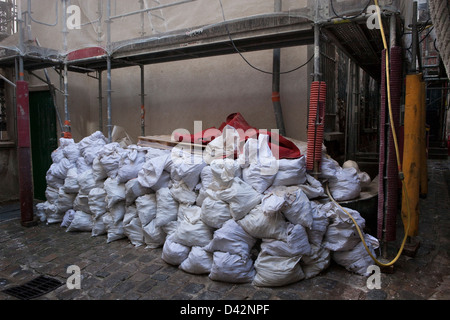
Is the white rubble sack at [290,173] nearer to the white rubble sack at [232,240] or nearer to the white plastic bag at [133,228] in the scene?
the white rubble sack at [232,240]

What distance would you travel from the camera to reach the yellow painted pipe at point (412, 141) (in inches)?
152

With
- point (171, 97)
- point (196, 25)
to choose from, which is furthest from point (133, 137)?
point (196, 25)

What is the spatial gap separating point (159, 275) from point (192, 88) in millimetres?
4071

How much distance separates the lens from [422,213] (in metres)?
5.68

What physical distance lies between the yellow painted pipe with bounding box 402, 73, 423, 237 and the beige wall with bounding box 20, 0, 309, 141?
6.15ft

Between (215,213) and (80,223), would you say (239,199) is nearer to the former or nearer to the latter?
(215,213)

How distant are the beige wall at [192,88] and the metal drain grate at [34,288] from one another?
3865 mm

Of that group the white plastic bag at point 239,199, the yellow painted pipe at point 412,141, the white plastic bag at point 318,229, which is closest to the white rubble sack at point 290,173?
the white plastic bag at point 239,199

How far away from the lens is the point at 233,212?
3.57m

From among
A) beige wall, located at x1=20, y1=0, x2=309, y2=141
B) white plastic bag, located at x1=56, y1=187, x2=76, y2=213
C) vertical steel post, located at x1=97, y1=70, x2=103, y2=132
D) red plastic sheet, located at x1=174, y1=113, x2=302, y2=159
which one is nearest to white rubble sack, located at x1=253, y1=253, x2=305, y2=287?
red plastic sheet, located at x1=174, y1=113, x2=302, y2=159

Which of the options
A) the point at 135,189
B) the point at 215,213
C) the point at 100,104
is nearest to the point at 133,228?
the point at 135,189

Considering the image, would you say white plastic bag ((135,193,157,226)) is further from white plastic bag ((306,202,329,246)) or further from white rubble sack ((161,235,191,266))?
white plastic bag ((306,202,329,246))

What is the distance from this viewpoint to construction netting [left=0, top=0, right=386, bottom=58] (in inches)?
179
